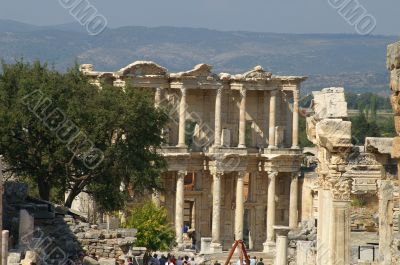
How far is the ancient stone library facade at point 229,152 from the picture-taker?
60344mm

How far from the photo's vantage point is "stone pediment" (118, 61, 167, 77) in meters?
58.8

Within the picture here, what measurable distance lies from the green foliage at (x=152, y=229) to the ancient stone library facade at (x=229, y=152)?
10604 mm

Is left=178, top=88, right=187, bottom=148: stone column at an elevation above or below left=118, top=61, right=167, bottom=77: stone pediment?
below

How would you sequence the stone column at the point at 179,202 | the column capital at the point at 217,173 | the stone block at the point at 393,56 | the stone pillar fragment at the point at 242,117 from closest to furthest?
1. the stone block at the point at 393,56
2. the stone column at the point at 179,202
3. the column capital at the point at 217,173
4. the stone pillar fragment at the point at 242,117

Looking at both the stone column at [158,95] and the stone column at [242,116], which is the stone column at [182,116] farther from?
the stone column at [242,116]

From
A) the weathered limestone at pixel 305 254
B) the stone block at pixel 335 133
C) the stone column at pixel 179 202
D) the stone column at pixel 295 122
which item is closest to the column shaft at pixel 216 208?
the stone column at pixel 179 202

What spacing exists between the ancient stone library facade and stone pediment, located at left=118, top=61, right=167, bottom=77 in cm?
4

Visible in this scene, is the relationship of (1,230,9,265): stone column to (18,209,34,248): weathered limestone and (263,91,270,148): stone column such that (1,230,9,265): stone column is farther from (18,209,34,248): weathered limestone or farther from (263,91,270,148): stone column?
(263,91,270,148): stone column

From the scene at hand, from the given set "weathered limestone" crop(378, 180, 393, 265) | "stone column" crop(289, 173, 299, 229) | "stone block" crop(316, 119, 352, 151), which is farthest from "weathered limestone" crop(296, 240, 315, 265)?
"stone column" crop(289, 173, 299, 229)

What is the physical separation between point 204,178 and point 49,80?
2207 centimetres

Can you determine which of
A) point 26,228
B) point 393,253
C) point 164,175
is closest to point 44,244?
point 26,228

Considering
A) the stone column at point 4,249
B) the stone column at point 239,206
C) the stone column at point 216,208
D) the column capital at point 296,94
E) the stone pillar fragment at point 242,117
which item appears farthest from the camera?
the column capital at point 296,94
